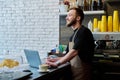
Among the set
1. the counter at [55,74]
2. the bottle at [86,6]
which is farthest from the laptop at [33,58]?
the bottle at [86,6]

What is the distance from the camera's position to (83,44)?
3.06 metres

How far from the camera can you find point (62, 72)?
118 inches

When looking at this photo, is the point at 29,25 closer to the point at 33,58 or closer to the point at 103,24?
the point at 103,24

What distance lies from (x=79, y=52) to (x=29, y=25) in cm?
234

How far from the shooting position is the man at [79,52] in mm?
3029

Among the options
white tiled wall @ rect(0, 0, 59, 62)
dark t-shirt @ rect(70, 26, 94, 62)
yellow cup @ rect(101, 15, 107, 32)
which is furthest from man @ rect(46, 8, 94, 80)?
white tiled wall @ rect(0, 0, 59, 62)

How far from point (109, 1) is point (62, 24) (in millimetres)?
1086

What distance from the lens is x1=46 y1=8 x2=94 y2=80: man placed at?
3029mm

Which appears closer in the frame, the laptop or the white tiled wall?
the laptop

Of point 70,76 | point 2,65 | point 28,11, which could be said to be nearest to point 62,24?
point 28,11

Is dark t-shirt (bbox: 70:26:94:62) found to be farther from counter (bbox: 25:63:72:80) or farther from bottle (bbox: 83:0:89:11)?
bottle (bbox: 83:0:89:11)

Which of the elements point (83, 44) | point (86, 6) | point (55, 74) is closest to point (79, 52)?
point (83, 44)

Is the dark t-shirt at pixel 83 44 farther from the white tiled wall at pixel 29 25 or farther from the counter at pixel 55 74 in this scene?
the white tiled wall at pixel 29 25

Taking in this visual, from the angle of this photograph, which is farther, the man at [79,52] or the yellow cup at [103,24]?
the yellow cup at [103,24]
